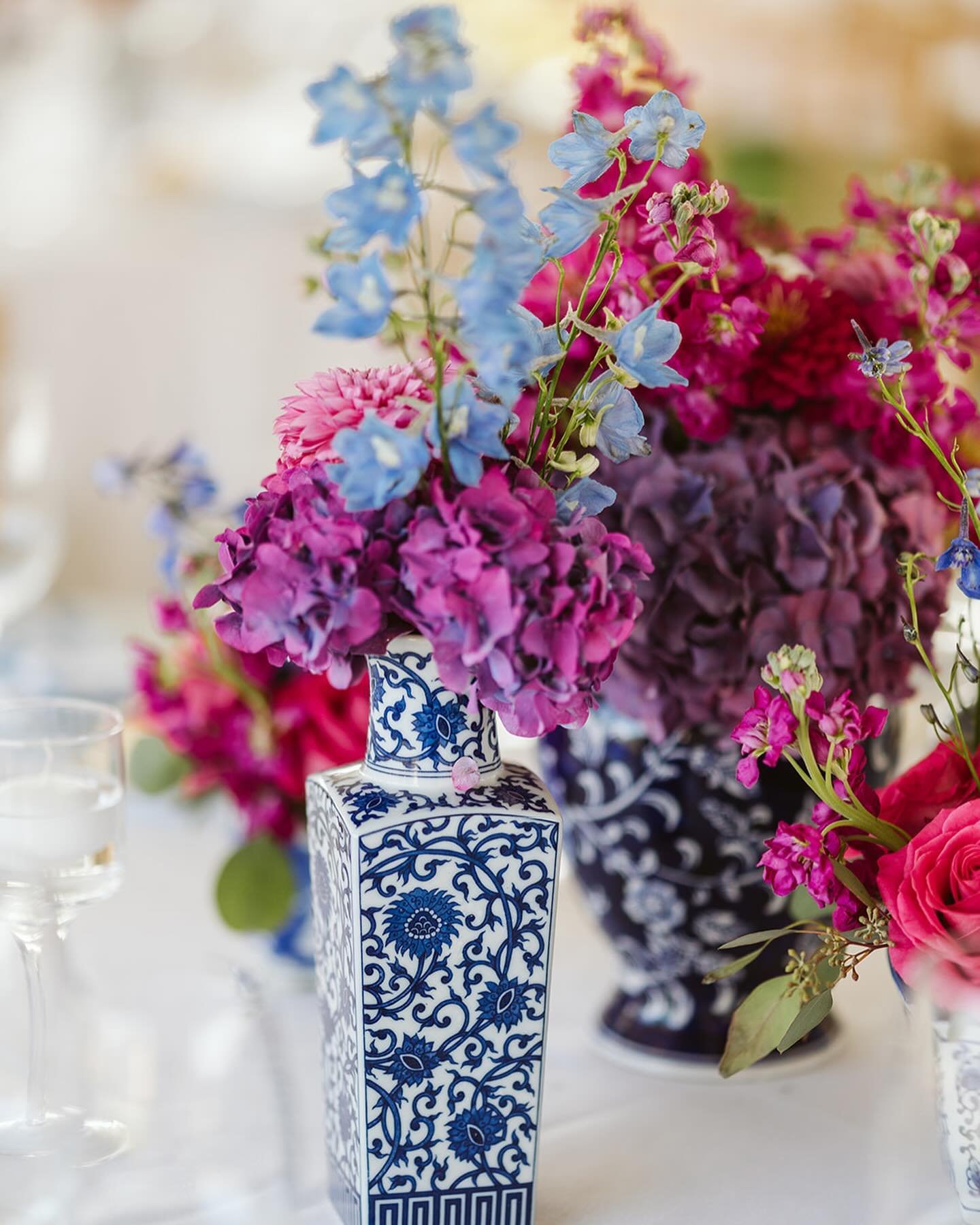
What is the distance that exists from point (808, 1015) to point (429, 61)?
0.34m

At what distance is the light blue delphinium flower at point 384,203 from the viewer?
1.28 ft

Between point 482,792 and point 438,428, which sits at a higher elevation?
point 438,428

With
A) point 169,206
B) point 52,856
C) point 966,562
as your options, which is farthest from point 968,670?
point 169,206

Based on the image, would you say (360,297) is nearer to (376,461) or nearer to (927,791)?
(376,461)

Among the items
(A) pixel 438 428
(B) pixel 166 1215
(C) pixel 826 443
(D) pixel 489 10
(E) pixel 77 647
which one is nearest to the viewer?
(A) pixel 438 428

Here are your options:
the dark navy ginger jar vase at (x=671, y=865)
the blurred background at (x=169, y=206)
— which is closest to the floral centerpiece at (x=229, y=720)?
the dark navy ginger jar vase at (x=671, y=865)

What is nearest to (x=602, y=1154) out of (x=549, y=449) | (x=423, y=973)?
(x=423, y=973)

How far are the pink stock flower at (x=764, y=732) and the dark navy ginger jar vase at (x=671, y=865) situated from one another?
0.14 m

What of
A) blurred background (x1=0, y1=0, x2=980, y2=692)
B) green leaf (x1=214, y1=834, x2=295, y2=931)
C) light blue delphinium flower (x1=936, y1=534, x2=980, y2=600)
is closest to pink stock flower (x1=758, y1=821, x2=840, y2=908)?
light blue delphinium flower (x1=936, y1=534, x2=980, y2=600)

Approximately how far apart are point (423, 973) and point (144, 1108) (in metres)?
0.21

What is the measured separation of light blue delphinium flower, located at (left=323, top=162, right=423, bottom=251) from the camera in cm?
39

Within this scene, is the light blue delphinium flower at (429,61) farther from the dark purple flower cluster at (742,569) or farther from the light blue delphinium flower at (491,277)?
the dark purple flower cluster at (742,569)

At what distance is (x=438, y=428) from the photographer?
0.42m

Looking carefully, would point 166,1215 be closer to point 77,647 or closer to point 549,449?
point 549,449
